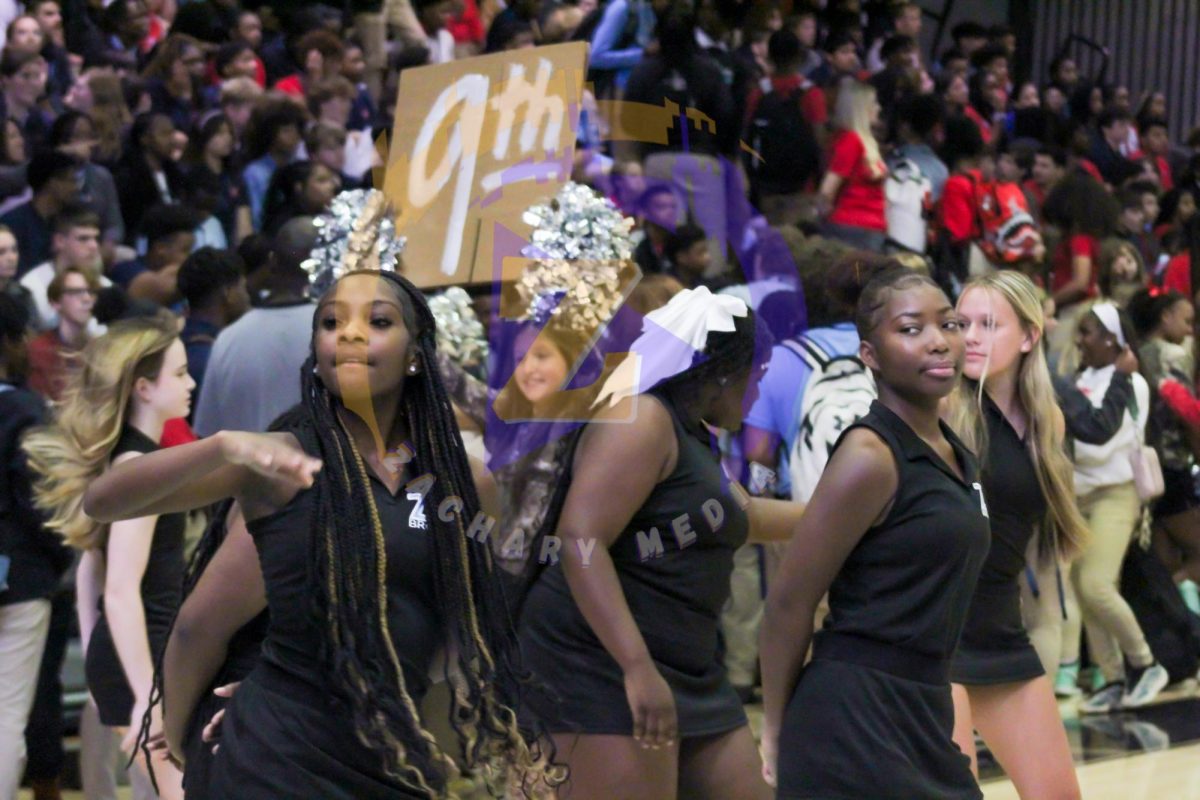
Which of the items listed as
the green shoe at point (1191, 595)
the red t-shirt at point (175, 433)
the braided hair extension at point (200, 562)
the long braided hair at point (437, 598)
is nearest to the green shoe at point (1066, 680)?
the green shoe at point (1191, 595)

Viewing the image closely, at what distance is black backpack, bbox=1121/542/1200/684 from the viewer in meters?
7.01

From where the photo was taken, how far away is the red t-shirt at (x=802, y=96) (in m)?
4.38

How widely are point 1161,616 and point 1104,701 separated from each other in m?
0.47

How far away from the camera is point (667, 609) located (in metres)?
3.46

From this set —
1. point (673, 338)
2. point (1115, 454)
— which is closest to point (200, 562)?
point (673, 338)

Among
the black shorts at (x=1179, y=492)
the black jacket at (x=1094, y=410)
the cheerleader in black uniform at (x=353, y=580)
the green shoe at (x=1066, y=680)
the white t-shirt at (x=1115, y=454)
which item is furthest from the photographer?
the black shorts at (x=1179, y=492)

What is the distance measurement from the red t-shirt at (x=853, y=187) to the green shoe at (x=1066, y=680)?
2237 mm

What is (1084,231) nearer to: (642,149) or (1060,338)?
(1060,338)

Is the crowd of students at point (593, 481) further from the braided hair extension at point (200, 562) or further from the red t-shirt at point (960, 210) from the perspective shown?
the red t-shirt at point (960, 210)

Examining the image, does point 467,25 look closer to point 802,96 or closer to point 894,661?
point 802,96

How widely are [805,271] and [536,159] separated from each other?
0.74 metres

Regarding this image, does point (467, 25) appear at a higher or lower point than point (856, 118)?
lower

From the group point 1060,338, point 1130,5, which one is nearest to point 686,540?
point 1060,338

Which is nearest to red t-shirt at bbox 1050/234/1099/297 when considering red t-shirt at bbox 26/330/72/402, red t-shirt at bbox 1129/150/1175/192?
red t-shirt at bbox 1129/150/1175/192
